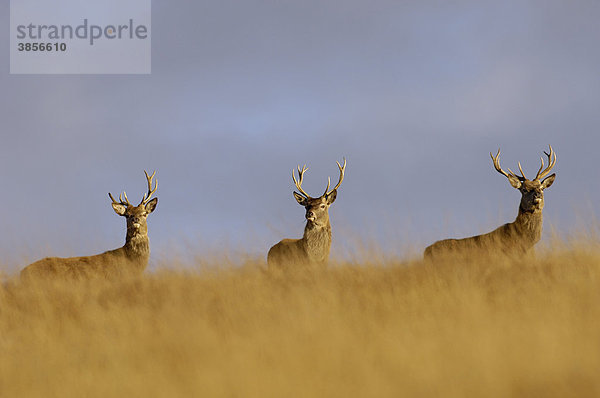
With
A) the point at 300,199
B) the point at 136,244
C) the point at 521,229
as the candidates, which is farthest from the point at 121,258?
the point at 521,229


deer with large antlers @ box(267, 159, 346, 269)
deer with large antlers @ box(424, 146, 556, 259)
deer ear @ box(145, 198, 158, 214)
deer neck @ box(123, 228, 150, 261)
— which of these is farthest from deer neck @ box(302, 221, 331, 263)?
deer neck @ box(123, 228, 150, 261)

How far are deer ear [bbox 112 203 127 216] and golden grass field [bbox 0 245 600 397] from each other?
279 cm

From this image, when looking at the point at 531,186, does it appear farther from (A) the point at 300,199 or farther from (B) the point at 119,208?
(B) the point at 119,208

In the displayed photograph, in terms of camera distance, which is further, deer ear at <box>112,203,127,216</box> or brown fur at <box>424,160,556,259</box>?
deer ear at <box>112,203,127,216</box>

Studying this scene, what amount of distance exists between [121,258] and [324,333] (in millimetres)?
6768

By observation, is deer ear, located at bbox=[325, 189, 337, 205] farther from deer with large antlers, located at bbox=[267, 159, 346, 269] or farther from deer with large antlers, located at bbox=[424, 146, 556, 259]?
deer with large antlers, located at bbox=[424, 146, 556, 259]

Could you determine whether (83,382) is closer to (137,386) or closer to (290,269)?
(137,386)

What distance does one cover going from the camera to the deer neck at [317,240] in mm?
11562

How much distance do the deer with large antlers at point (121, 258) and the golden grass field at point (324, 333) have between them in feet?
6.82

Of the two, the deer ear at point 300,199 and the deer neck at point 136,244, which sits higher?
the deer ear at point 300,199

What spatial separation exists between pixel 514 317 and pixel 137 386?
3.51 m

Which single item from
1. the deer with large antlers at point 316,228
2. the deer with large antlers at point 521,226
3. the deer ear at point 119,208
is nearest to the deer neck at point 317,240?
the deer with large antlers at point 316,228

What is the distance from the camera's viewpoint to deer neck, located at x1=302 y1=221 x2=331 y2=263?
455 inches

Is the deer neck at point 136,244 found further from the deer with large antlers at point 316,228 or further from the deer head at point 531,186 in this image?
the deer head at point 531,186
